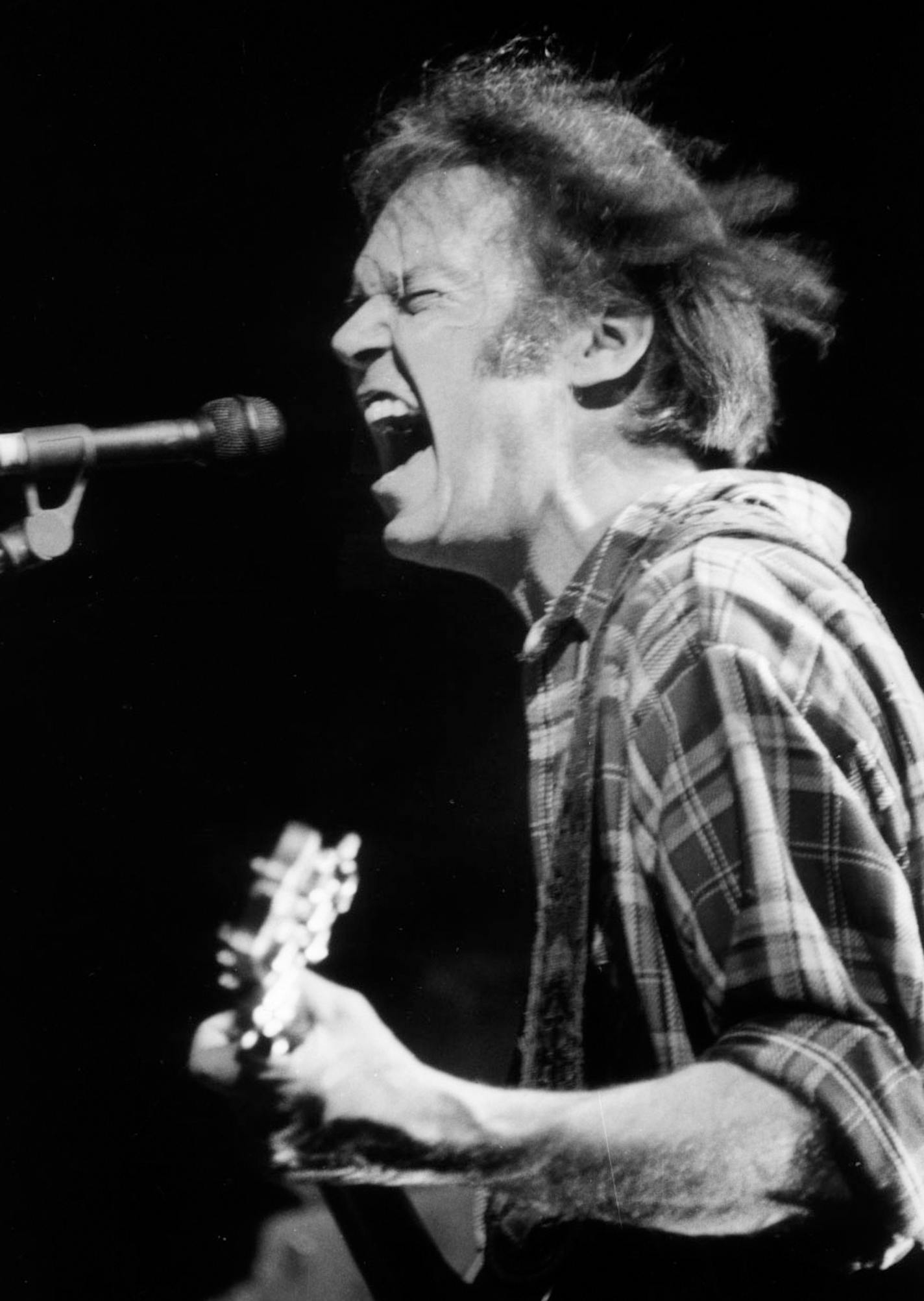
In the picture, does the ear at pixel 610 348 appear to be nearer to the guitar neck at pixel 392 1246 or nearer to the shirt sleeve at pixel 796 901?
the shirt sleeve at pixel 796 901

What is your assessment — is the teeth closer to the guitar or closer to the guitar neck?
the guitar

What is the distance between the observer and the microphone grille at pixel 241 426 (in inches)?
41.5

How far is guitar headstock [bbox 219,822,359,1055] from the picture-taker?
1.04 m

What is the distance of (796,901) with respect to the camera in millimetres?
1007

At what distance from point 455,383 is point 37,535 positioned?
50 cm

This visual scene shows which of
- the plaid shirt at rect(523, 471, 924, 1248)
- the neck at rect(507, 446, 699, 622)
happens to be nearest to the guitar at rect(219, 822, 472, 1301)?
the plaid shirt at rect(523, 471, 924, 1248)

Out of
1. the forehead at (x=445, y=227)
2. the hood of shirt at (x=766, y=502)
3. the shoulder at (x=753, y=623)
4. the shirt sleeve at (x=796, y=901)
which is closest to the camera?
the shirt sleeve at (x=796, y=901)

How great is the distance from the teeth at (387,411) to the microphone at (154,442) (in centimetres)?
27

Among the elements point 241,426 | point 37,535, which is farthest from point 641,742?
point 37,535

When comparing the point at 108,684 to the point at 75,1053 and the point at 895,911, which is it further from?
the point at 895,911

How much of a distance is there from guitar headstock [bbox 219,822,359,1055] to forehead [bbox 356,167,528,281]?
0.63 meters

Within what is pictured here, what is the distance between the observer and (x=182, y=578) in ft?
4.31

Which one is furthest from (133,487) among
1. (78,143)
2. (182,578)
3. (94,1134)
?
(94,1134)

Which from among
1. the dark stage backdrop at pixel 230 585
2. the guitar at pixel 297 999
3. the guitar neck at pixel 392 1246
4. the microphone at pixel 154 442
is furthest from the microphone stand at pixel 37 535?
the guitar neck at pixel 392 1246
